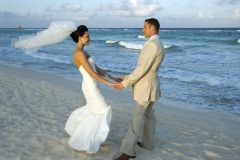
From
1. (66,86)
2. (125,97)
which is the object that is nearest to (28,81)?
(66,86)

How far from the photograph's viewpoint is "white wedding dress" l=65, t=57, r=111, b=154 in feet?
13.1

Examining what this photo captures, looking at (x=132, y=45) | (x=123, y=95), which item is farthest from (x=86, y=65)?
(x=132, y=45)

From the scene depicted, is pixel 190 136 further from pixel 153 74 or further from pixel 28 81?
pixel 28 81

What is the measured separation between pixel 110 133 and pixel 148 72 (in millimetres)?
1774

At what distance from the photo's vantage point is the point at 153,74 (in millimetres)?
3926

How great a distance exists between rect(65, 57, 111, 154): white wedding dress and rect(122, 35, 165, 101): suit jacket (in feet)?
1.66

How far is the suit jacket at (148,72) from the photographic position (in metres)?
3.77

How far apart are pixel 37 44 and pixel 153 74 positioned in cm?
202

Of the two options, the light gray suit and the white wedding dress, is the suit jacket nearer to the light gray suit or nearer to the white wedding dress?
the light gray suit

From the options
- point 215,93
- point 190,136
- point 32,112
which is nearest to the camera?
point 190,136

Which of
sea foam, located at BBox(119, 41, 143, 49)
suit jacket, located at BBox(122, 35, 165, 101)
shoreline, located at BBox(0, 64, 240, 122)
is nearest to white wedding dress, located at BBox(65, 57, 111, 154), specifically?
suit jacket, located at BBox(122, 35, 165, 101)

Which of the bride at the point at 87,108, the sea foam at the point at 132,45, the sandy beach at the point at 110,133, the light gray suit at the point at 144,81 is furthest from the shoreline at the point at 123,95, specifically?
the sea foam at the point at 132,45

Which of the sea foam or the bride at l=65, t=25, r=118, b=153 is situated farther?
the sea foam

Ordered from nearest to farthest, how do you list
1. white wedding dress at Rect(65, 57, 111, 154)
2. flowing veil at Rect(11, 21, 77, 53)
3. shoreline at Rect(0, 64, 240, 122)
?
white wedding dress at Rect(65, 57, 111, 154)
flowing veil at Rect(11, 21, 77, 53)
shoreline at Rect(0, 64, 240, 122)
